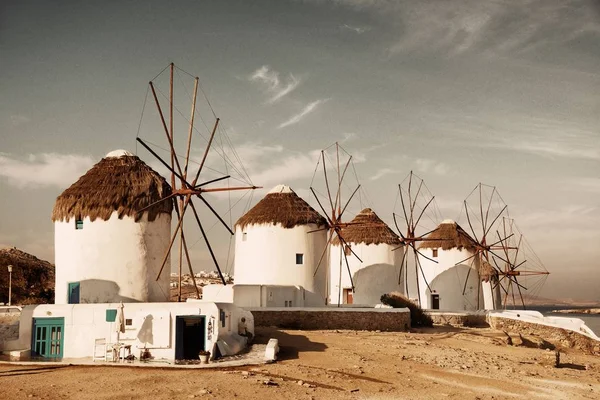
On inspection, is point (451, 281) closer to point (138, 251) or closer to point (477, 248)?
point (477, 248)

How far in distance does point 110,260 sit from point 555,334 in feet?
83.9

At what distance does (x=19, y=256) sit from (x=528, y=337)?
125 feet

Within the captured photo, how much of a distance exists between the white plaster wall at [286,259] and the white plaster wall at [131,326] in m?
12.8

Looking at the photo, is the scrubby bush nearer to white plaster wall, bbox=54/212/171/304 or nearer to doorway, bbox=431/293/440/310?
doorway, bbox=431/293/440/310

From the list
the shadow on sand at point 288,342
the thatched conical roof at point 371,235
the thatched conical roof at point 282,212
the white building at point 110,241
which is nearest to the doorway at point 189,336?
the shadow on sand at point 288,342

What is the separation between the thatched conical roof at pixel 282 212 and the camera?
33375 millimetres

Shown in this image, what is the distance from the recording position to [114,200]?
74.7 feet

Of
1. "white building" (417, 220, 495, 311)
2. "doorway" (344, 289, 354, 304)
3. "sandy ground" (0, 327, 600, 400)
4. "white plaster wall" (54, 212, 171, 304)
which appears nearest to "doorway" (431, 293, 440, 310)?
"white building" (417, 220, 495, 311)

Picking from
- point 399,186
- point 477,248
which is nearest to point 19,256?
point 399,186

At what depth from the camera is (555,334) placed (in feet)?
117

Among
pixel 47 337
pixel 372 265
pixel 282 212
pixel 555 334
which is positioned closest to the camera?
pixel 47 337

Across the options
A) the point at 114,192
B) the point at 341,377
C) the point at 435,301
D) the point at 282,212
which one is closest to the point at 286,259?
the point at 282,212

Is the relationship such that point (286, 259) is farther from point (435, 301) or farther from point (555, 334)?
point (435, 301)

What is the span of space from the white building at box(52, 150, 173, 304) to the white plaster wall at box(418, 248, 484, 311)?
26115 millimetres
